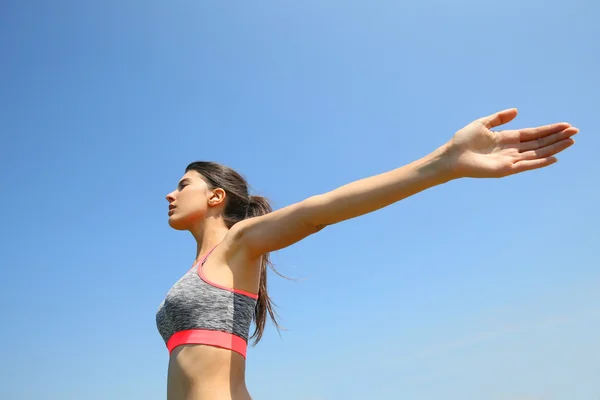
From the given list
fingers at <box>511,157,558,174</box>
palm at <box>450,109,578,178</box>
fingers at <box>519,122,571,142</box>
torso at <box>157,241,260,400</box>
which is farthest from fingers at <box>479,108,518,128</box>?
torso at <box>157,241,260,400</box>

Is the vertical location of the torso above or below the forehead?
below

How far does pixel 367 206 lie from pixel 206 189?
2.11 metres

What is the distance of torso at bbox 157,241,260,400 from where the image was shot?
10.9 feet

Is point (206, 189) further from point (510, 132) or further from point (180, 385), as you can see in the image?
point (510, 132)

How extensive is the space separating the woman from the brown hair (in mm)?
507

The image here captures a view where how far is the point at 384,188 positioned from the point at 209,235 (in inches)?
80.3

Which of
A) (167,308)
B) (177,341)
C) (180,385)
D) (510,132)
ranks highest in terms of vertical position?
(510,132)

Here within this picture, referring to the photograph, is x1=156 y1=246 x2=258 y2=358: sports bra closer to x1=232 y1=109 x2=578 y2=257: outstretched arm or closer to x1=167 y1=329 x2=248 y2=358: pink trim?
x1=167 y1=329 x2=248 y2=358: pink trim

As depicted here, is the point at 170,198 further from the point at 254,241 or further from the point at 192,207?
the point at 254,241

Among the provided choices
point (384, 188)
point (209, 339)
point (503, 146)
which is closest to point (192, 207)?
point (209, 339)

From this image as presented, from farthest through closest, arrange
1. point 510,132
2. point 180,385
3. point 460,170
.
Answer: point 180,385, point 510,132, point 460,170

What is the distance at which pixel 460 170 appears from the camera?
292cm

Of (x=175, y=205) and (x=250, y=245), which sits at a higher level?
(x=175, y=205)

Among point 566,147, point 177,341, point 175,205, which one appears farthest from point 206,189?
point 566,147
